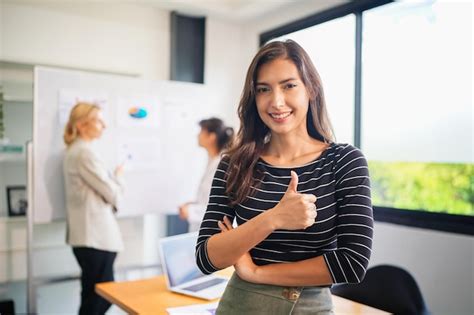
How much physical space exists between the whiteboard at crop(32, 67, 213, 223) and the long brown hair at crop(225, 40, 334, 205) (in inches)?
88.5

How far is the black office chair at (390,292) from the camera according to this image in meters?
2.04

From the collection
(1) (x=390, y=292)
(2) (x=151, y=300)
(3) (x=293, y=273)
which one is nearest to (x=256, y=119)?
(3) (x=293, y=273)

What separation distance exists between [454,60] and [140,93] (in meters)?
2.29

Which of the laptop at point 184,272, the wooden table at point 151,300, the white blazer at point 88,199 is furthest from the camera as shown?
the white blazer at point 88,199

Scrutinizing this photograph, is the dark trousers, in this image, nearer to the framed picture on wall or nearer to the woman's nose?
the framed picture on wall

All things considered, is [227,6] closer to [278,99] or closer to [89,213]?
[89,213]

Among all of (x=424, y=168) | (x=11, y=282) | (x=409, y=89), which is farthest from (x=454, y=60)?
(x=11, y=282)

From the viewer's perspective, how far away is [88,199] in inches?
117

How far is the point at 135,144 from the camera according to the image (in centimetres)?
355

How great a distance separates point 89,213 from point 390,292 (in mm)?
1943

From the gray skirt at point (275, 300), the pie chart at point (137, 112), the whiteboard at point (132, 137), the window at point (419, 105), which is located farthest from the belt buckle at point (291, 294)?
the pie chart at point (137, 112)

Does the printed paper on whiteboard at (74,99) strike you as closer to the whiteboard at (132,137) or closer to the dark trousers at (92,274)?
the whiteboard at (132,137)

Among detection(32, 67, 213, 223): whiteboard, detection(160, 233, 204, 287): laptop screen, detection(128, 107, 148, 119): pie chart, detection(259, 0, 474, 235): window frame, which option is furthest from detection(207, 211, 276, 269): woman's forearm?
detection(128, 107, 148, 119): pie chart

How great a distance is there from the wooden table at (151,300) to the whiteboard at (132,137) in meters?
1.34
